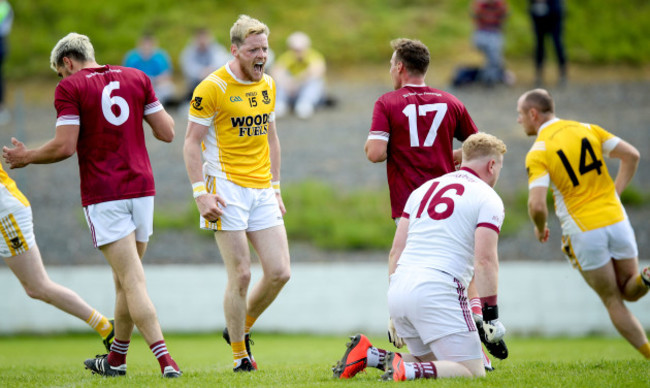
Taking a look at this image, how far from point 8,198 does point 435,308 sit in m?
3.69

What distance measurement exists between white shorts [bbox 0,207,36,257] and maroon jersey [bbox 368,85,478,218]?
9.61 ft

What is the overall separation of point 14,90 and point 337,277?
14.4 metres

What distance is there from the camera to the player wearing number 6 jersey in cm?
567

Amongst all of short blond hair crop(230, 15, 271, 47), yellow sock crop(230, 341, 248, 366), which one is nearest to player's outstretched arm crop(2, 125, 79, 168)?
short blond hair crop(230, 15, 271, 47)

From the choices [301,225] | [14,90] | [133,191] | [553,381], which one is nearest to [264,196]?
[133,191]

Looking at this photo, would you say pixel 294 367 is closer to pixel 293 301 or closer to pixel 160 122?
pixel 160 122

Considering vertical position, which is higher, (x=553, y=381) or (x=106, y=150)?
(x=106, y=150)

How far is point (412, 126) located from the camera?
6.14 metres

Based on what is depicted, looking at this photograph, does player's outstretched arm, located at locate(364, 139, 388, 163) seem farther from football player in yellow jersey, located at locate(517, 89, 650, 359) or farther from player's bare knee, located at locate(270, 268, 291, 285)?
football player in yellow jersey, located at locate(517, 89, 650, 359)

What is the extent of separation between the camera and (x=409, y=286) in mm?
5035

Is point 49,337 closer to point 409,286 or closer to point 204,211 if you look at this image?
point 204,211

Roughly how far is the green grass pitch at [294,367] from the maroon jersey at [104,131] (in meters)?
1.41

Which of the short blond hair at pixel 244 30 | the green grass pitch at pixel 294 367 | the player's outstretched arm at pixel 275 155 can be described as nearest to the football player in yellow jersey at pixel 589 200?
the green grass pitch at pixel 294 367

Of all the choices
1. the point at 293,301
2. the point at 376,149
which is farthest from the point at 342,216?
the point at 376,149
